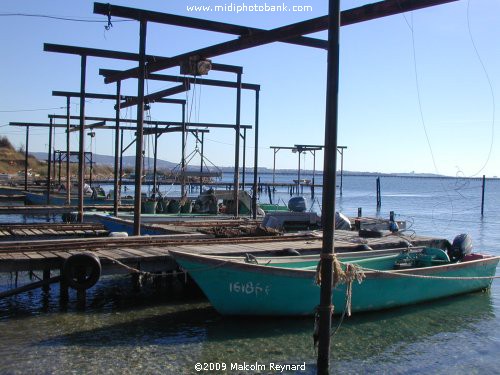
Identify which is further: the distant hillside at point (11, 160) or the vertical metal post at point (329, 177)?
the distant hillside at point (11, 160)

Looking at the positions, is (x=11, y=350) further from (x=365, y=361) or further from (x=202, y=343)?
(x=365, y=361)

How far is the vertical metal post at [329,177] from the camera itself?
26.9 ft

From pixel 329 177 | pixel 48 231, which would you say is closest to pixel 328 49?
pixel 329 177

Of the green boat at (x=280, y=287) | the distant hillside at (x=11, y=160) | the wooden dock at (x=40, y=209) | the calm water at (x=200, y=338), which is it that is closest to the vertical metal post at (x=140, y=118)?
the calm water at (x=200, y=338)

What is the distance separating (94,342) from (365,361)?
4.93 metres

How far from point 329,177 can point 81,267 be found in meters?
6.71

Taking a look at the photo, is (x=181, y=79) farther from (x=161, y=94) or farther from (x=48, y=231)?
(x=48, y=231)

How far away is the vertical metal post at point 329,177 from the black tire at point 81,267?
5.84 m

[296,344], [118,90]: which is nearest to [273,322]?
[296,344]

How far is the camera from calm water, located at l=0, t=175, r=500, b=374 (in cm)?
1016

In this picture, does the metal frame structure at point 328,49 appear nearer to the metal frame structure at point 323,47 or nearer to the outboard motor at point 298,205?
the metal frame structure at point 323,47

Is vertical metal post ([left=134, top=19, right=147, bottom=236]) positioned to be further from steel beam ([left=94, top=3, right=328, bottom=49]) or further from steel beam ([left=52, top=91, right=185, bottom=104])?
steel beam ([left=52, top=91, right=185, bottom=104])

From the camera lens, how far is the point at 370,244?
57.4 feet

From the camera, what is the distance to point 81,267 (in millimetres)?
12727
